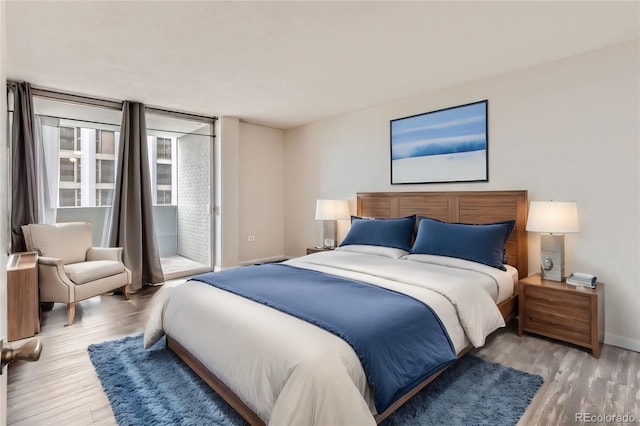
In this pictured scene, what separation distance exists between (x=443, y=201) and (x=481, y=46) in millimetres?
1622

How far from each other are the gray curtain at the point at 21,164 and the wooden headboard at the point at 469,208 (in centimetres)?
394

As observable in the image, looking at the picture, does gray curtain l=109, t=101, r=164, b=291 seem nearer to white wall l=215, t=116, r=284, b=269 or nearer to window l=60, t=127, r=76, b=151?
window l=60, t=127, r=76, b=151

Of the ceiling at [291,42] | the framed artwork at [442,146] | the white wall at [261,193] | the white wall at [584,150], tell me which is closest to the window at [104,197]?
the ceiling at [291,42]

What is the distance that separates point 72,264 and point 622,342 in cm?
533

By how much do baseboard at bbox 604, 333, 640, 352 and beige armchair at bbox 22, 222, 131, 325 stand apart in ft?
15.8

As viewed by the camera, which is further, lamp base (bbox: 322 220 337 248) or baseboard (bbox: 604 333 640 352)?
lamp base (bbox: 322 220 337 248)

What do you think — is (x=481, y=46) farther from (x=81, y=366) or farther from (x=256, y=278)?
(x=81, y=366)

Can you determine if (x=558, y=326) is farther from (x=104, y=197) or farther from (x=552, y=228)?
(x=104, y=197)

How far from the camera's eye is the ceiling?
2.21 m

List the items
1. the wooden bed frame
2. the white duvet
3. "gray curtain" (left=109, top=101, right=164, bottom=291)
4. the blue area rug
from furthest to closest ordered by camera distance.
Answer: "gray curtain" (left=109, top=101, right=164, bottom=291) → the wooden bed frame → the blue area rug → the white duvet

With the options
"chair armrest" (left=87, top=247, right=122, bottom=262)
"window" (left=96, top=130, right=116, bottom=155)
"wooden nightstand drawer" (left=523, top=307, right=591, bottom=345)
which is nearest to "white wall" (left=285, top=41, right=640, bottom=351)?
"wooden nightstand drawer" (left=523, top=307, right=591, bottom=345)

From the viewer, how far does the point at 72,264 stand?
3.61 meters

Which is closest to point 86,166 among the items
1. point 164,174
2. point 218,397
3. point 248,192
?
point 164,174

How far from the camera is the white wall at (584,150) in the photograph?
2664mm
